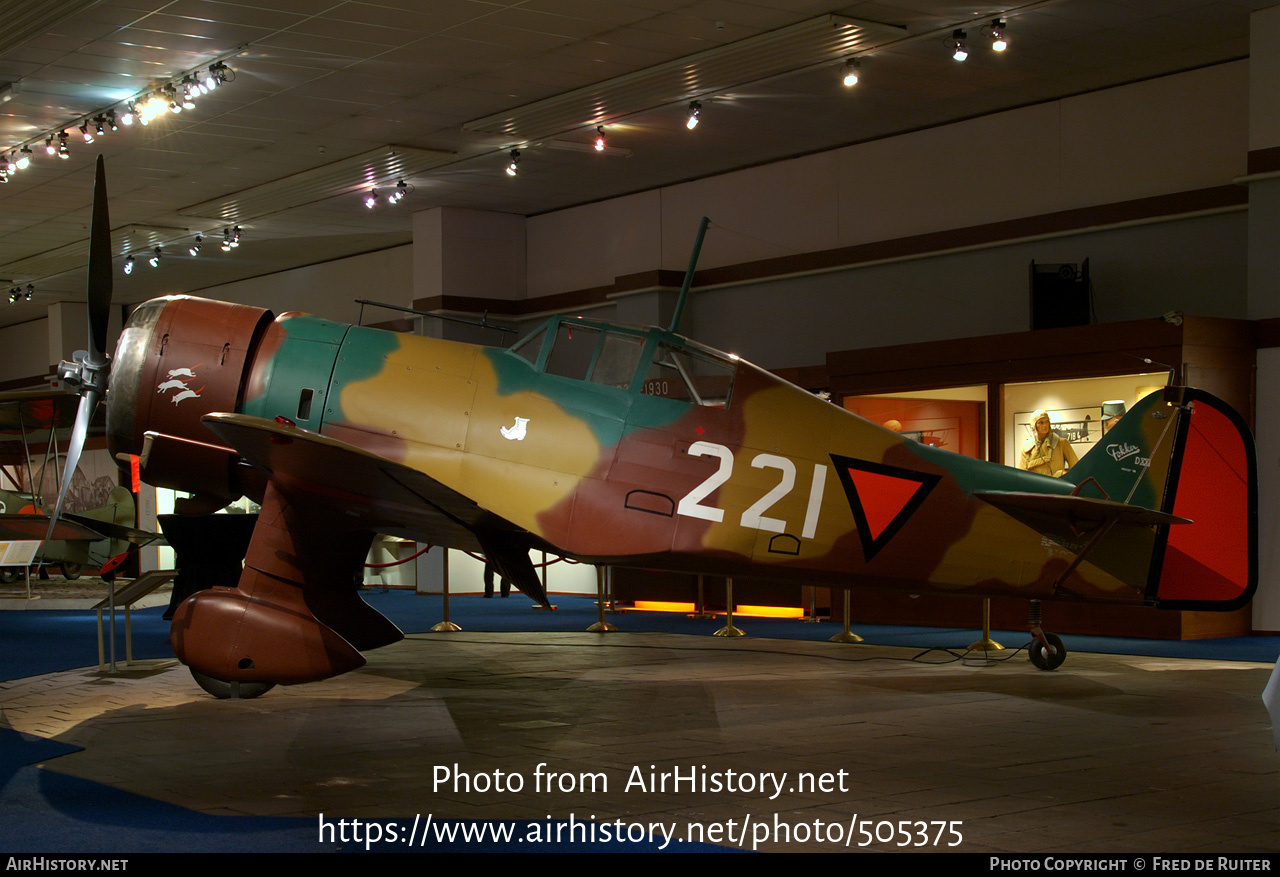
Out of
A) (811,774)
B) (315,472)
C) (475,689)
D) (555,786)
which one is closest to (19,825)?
(555,786)

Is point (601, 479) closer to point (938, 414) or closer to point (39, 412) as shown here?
point (938, 414)

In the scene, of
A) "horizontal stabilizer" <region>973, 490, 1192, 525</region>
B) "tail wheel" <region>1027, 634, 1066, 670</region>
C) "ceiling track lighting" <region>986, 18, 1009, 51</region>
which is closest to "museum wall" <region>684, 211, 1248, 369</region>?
"ceiling track lighting" <region>986, 18, 1009, 51</region>

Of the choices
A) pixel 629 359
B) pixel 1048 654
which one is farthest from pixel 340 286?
pixel 1048 654

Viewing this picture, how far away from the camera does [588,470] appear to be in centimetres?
728

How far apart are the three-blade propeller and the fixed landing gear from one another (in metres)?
6.92

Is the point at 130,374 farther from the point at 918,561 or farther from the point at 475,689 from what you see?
the point at 918,561

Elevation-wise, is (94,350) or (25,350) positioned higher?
(25,350)

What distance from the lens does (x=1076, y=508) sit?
24.9 ft

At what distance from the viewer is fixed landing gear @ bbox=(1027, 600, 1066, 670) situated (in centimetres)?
915

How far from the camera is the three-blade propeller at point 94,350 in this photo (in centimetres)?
809

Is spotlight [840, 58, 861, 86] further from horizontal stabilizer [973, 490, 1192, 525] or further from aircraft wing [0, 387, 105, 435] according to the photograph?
aircraft wing [0, 387, 105, 435]

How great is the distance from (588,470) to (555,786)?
2.43m

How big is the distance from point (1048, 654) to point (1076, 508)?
79.1 inches

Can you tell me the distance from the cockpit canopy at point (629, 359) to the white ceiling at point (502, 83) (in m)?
4.89
